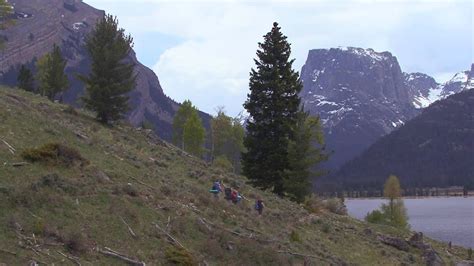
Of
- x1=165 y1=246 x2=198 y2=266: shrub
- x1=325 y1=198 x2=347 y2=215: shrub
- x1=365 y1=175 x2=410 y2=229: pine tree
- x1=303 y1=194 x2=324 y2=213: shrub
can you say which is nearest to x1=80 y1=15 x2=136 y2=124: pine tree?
x1=303 y1=194 x2=324 y2=213: shrub

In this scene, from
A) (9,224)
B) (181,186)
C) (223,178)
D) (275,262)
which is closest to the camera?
(9,224)

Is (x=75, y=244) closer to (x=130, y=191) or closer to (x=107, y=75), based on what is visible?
(x=130, y=191)

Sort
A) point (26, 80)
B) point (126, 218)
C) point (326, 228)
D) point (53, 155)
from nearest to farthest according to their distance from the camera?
point (126, 218), point (53, 155), point (326, 228), point (26, 80)

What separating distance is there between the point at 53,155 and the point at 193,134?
56691mm

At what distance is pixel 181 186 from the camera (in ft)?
92.7

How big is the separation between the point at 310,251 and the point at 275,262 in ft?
14.7

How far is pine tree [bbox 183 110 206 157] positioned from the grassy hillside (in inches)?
1761

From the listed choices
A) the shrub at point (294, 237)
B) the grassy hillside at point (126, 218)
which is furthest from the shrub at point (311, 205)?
the shrub at point (294, 237)

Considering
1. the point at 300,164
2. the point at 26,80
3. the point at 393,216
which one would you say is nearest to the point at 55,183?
the point at 300,164

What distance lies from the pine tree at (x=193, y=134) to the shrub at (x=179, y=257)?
199ft

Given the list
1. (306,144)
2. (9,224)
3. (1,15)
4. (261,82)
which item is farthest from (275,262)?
(1,15)

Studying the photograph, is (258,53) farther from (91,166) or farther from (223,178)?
(91,166)

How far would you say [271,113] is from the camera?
4597 cm

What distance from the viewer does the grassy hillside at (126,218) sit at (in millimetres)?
17438
